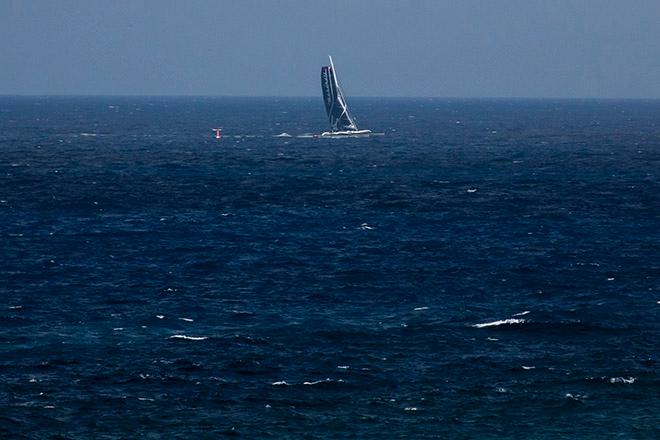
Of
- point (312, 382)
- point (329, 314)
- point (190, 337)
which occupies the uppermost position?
point (329, 314)

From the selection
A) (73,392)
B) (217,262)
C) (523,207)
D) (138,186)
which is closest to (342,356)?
(73,392)

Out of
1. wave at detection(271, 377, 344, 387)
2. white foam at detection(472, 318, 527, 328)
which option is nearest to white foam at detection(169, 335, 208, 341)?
wave at detection(271, 377, 344, 387)

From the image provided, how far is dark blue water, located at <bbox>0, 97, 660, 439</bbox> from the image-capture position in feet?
183

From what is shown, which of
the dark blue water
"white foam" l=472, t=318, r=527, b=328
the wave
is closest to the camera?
the dark blue water

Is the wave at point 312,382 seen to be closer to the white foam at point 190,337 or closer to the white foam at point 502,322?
the white foam at point 190,337

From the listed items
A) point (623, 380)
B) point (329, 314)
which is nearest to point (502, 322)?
point (329, 314)

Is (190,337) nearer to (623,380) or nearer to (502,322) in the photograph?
(502,322)

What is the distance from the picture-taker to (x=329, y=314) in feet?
250

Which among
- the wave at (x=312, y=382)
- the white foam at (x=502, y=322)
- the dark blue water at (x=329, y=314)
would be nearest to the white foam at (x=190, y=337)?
the dark blue water at (x=329, y=314)

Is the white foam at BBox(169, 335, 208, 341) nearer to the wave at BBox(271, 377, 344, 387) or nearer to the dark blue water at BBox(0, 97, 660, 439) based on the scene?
the dark blue water at BBox(0, 97, 660, 439)

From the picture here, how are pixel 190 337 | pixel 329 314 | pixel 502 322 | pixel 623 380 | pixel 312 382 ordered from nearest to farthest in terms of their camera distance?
1. pixel 312 382
2. pixel 623 380
3. pixel 190 337
4. pixel 502 322
5. pixel 329 314

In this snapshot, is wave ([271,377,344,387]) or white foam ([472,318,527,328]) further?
white foam ([472,318,527,328])

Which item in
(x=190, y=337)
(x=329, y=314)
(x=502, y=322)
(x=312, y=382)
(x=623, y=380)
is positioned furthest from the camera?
(x=329, y=314)

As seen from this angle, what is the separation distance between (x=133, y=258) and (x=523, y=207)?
5408 cm
